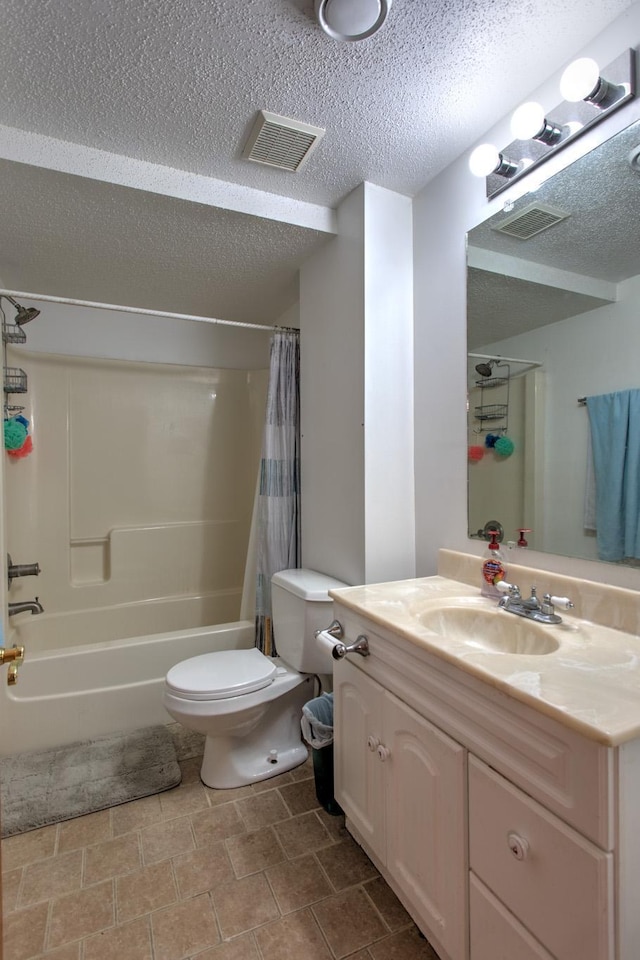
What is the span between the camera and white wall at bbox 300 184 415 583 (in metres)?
1.75

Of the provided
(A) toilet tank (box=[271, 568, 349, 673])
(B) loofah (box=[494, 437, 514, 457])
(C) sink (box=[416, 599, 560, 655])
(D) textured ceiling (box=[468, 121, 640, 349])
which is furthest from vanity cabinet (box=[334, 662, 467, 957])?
(D) textured ceiling (box=[468, 121, 640, 349])

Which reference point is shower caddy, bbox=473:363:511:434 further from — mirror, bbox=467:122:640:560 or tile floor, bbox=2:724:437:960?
tile floor, bbox=2:724:437:960

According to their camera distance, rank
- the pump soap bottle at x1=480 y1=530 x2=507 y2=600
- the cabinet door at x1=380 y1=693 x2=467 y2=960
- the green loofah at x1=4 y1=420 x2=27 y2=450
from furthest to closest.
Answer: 1. the green loofah at x1=4 y1=420 x2=27 y2=450
2. the pump soap bottle at x1=480 y1=530 x2=507 y2=600
3. the cabinet door at x1=380 y1=693 x2=467 y2=960

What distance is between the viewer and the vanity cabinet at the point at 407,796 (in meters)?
0.94

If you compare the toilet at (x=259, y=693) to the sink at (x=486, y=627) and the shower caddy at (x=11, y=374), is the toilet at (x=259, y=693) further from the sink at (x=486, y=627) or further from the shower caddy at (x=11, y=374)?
the shower caddy at (x=11, y=374)

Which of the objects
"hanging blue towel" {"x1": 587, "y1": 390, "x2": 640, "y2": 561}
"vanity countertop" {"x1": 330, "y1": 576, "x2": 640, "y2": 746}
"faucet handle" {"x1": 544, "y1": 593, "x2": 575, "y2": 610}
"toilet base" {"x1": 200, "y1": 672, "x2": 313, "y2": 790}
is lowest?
"toilet base" {"x1": 200, "y1": 672, "x2": 313, "y2": 790}

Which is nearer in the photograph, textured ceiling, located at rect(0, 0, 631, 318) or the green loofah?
textured ceiling, located at rect(0, 0, 631, 318)

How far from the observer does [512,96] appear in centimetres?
136

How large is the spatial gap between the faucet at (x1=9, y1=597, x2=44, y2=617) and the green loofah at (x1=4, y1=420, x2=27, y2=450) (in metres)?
0.85

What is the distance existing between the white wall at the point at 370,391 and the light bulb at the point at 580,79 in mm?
751

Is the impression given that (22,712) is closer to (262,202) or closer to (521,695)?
(521,695)

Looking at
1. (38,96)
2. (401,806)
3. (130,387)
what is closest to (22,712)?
(401,806)

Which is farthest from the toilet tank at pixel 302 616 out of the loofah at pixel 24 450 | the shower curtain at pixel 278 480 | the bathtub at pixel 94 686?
the loofah at pixel 24 450

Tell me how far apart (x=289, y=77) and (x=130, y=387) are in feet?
6.76
